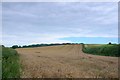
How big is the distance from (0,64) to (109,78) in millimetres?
4033

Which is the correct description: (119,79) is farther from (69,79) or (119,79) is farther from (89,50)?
(89,50)

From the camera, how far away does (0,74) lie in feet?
25.5

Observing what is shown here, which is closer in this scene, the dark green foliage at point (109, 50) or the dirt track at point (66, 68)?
the dirt track at point (66, 68)

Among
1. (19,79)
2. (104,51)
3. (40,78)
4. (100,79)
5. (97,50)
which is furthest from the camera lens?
(97,50)

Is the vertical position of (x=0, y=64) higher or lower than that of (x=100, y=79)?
higher

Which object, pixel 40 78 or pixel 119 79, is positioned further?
pixel 119 79

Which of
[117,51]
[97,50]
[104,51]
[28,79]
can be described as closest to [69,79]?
[28,79]

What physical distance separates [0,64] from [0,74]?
0.39 m

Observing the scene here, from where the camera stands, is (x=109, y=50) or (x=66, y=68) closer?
(x=66, y=68)

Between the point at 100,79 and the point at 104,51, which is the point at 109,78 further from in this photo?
the point at 104,51

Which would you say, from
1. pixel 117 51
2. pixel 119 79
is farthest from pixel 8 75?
pixel 117 51

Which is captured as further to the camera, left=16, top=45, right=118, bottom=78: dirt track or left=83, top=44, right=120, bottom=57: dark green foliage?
left=83, top=44, right=120, bottom=57: dark green foliage

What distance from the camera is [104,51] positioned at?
139 feet

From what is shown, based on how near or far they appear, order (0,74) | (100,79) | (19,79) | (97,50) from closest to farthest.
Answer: (0,74) → (19,79) → (100,79) → (97,50)
